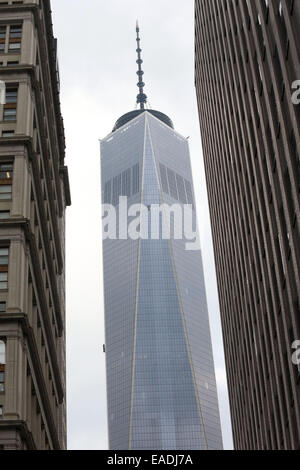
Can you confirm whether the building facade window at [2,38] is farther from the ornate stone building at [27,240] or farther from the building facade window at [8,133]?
the building facade window at [8,133]

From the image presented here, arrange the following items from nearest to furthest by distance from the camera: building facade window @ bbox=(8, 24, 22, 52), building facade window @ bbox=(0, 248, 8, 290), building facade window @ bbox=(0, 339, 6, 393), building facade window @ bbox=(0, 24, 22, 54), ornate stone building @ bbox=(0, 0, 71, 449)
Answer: building facade window @ bbox=(0, 339, 6, 393) < ornate stone building @ bbox=(0, 0, 71, 449) < building facade window @ bbox=(0, 248, 8, 290) < building facade window @ bbox=(0, 24, 22, 54) < building facade window @ bbox=(8, 24, 22, 52)

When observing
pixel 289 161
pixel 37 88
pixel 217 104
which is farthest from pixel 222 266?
pixel 289 161

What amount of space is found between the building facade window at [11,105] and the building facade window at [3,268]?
13.1 meters

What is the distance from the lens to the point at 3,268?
52406 mm

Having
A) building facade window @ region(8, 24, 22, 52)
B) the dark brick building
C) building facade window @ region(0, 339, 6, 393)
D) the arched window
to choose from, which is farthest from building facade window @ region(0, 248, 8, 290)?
building facade window @ region(8, 24, 22, 52)

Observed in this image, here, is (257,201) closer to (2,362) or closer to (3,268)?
(3,268)

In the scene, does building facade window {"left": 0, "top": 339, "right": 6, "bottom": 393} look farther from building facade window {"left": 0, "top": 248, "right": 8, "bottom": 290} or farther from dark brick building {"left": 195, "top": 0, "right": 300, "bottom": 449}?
dark brick building {"left": 195, "top": 0, "right": 300, "bottom": 449}

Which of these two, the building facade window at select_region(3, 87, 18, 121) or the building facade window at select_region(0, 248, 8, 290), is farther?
the building facade window at select_region(3, 87, 18, 121)

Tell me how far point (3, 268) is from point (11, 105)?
16.2 metres

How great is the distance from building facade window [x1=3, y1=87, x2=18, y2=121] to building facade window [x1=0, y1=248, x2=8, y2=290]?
517 inches

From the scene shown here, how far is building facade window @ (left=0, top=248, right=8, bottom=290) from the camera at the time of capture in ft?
170

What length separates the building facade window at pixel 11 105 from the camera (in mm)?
61812

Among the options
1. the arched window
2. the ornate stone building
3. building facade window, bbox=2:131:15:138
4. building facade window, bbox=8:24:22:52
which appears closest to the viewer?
the arched window

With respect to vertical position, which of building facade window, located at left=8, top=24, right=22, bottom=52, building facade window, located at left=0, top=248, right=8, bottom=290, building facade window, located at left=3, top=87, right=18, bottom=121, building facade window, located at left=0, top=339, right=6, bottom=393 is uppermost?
building facade window, located at left=8, top=24, right=22, bottom=52
